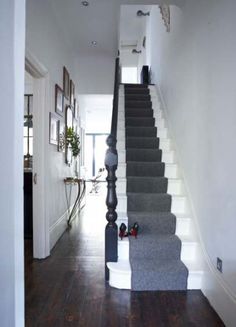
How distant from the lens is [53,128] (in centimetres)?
327

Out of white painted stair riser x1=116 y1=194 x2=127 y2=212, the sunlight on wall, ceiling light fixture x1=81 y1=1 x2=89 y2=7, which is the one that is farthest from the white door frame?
the sunlight on wall

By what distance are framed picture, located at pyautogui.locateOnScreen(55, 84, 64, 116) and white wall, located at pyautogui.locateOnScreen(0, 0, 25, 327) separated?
2.43 meters

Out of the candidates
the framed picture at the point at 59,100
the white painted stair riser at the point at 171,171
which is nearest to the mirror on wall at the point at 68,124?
the framed picture at the point at 59,100

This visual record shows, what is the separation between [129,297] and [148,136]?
266 cm

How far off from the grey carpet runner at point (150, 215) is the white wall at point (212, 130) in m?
0.33

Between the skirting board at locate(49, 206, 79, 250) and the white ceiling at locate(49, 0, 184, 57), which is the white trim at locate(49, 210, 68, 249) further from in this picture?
the white ceiling at locate(49, 0, 184, 57)

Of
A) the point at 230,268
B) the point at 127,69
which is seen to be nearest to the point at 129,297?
the point at 230,268

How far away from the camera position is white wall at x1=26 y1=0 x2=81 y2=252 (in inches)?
102

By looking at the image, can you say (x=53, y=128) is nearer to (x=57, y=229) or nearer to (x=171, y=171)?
(x=57, y=229)

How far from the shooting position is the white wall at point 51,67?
258 centimetres

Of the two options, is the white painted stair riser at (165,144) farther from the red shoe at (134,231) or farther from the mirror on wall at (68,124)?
the red shoe at (134,231)

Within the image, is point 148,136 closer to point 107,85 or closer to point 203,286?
point 107,85

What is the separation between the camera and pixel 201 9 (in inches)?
96.3

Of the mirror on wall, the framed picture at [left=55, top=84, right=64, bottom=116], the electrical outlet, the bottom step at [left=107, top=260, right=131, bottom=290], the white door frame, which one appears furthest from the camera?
the mirror on wall
